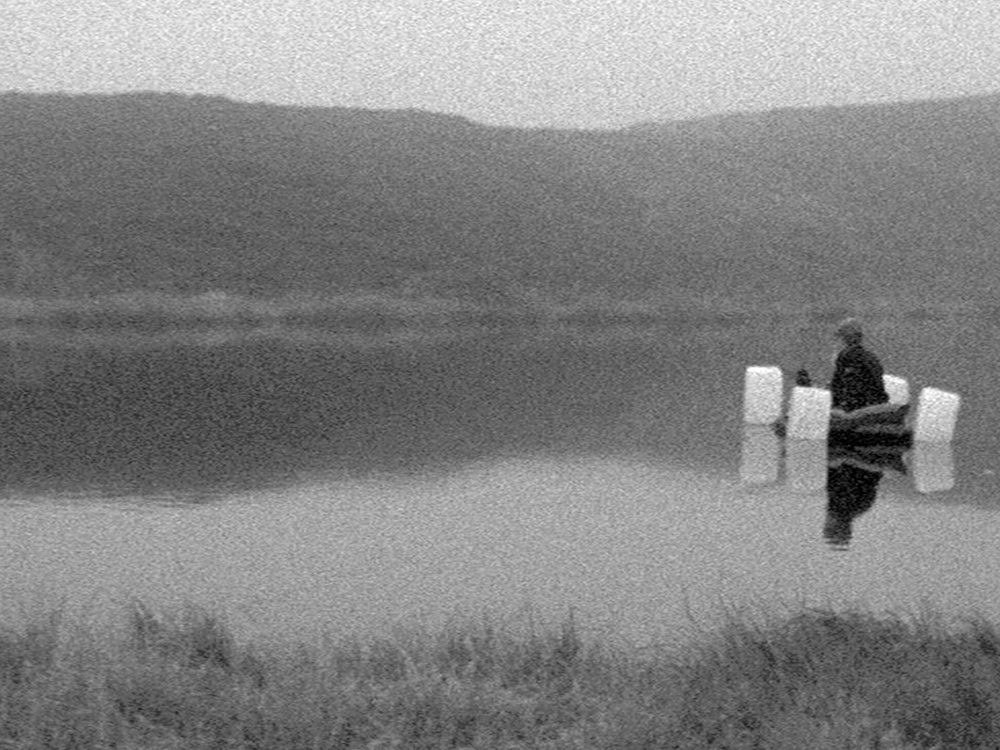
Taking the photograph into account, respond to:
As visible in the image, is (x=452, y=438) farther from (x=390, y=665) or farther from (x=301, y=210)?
(x=301, y=210)

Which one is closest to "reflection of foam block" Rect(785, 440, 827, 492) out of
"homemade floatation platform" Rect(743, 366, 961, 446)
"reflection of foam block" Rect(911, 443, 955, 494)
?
"homemade floatation platform" Rect(743, 366, 961, 446)

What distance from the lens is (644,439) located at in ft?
59.8

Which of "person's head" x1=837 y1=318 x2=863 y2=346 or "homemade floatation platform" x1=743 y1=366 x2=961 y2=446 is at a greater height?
"person's head" x1=837 y1=318 x2=863 y2=346

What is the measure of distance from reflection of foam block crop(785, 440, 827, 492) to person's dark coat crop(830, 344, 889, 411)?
616 mm

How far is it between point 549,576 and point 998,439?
9.86 metres

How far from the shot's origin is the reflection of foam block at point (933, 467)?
14734mm

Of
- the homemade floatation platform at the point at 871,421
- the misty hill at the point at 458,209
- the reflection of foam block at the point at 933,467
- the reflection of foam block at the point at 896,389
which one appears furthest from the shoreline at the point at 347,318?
the reflection of foam block at the point at 933,467

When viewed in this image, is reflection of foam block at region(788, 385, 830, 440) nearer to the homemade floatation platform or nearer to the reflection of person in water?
the homemade floatation platform

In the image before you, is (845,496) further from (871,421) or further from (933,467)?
(871,421)

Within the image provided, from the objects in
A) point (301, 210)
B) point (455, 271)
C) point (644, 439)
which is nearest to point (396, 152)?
point (301, 210)

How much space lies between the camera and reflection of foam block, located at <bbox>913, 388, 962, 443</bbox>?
17.0 meters

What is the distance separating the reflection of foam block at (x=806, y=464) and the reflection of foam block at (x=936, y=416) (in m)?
1.30

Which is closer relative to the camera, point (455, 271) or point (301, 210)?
point (455, 271)

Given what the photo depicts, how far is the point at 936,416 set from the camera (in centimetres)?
1703
